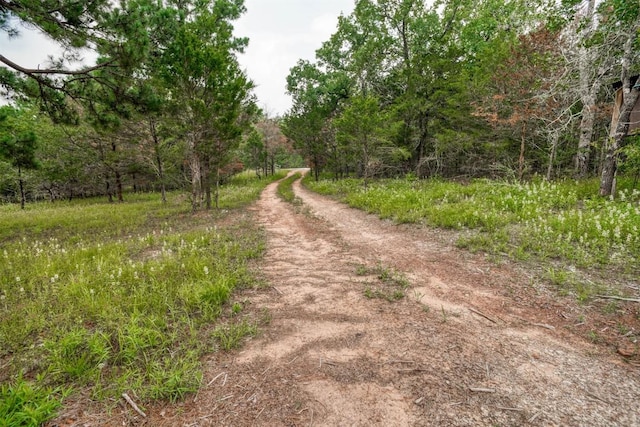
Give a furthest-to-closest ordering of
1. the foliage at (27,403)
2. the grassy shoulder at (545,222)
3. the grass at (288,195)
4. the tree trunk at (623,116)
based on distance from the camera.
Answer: the grass at (288,195) → the tree trunk at (623,116) → the grassy shoulder at (545,222) → the foliage at (27,403)

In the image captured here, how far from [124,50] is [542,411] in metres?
11.3

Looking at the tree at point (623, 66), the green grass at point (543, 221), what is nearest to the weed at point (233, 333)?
the green grass at point (543, 221)

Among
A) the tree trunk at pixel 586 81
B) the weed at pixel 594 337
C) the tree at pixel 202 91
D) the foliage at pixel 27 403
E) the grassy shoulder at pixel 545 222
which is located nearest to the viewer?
the foliage at pixel 27 403

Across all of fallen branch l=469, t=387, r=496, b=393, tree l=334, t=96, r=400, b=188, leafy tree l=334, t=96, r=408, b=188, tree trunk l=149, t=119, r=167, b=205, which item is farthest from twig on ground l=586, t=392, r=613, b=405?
tree trunk l=149, t=119, r=167, b=205

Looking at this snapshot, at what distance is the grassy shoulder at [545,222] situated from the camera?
538 centimetres

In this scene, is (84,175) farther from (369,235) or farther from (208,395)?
(208,395)

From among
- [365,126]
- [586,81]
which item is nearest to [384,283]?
[586,81]

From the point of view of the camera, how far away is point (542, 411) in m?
2.20

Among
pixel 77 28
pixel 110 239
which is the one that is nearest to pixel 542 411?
pixel 110 239

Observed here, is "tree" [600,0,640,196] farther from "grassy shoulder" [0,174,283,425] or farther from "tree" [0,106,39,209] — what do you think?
"tree" [0,106,39,209]

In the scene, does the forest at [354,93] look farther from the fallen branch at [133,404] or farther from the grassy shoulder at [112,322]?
the fallen branch at [133,404]

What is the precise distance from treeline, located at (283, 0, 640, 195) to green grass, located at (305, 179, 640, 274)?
2020mm

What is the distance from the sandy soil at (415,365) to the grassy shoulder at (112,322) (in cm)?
34

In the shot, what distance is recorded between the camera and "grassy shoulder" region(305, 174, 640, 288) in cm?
538
